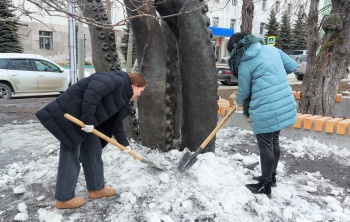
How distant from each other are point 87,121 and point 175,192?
1.14 metres

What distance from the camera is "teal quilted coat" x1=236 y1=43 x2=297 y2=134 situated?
3.60 metres

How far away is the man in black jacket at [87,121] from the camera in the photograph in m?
3.29

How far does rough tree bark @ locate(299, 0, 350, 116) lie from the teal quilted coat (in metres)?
3.99

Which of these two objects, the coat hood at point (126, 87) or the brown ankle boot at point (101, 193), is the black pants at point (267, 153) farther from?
the brown ankle boot at point (101, 193)

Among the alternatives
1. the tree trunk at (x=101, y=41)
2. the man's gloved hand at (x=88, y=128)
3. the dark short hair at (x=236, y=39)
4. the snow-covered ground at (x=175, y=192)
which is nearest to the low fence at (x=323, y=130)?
the snow-covered ground at (x=175, y=192)

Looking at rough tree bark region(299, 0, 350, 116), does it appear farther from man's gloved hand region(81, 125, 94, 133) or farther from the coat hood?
man's gloved hand region(81, 125, 94, 133)

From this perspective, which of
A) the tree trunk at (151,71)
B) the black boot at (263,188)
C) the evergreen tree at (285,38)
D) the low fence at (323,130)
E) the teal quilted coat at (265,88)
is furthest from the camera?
the evergreen tree at (285,38)

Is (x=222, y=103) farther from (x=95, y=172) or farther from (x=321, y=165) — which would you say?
(x=95, y=172)

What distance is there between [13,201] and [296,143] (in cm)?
404

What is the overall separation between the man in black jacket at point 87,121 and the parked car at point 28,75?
9.82 m

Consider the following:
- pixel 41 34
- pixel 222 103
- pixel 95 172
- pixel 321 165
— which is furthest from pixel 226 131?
pixel 41 34

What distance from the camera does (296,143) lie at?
5.77 meters

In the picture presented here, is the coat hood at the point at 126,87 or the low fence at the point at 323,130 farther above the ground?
the coat hood at the point at 126,87

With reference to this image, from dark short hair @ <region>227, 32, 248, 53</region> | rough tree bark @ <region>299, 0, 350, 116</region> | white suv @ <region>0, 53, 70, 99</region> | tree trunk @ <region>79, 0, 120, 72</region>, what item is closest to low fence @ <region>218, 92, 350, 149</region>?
rough tree bark @ <region>299, 0, 350, 116</region>
